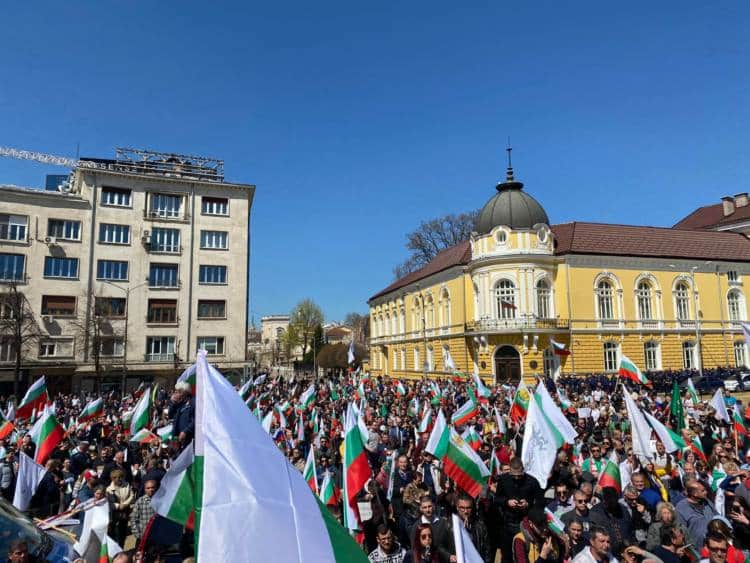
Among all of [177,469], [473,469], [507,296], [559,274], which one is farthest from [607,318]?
[177,469]

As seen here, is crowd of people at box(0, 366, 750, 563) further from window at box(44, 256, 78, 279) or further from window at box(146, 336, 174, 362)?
window at box(44, 256, 78, 279)

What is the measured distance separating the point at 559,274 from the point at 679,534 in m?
36.3

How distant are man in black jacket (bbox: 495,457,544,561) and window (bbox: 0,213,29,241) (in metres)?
40.0

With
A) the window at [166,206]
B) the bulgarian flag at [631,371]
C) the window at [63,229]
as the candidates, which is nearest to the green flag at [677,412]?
the bulgarian flag at [631,371]

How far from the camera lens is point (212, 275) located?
1586 inches

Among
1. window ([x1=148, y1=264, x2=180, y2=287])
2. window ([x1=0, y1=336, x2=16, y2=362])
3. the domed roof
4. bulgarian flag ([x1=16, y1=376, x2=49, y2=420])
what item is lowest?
bulgarian flag ([x1=16, y1=376, x2=49, y2=420])

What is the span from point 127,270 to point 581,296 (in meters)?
34.1

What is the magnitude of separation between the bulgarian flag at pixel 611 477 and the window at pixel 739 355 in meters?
44.0

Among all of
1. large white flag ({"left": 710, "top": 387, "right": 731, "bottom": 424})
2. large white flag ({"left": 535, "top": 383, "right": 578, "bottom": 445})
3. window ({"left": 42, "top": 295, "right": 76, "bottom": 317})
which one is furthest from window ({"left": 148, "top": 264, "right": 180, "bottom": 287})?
large white flag ({"left": 710, "top": 387, "right": 731, "bottom": 424})

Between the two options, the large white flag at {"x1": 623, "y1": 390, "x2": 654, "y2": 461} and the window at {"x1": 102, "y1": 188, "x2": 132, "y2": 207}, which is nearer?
the large white flag at {"x1": 623, "y1": 390, "x2": 654, "y2": 461}

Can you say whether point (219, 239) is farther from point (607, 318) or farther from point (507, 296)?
point (607, 318)

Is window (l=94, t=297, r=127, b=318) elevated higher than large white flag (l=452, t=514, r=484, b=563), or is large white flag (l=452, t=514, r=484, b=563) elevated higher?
window (l=94, t=297, r=127, b=318)

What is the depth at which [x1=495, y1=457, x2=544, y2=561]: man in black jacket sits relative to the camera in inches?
247

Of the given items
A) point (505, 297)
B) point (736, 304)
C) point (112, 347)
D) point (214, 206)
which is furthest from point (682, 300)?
point (112, 347)
